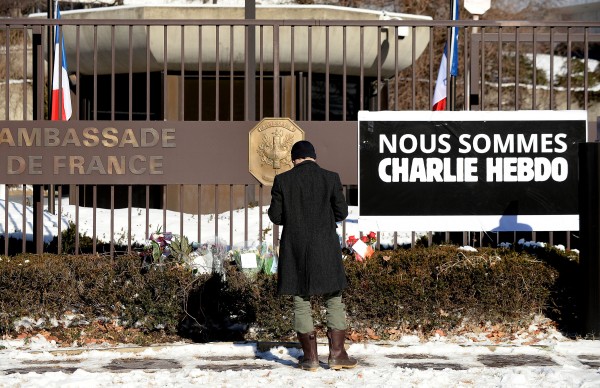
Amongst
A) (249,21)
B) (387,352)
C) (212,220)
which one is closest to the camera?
(387,352)

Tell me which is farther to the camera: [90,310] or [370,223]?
[370,223]

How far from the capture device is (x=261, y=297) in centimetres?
827

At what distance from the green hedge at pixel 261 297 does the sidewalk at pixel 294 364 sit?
11.7 inches

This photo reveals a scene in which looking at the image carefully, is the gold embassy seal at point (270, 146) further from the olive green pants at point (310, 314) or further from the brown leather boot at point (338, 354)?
the brown leather boot at point (338, 354)

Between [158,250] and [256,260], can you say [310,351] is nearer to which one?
[256,260]

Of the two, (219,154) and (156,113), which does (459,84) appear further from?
(219,154)

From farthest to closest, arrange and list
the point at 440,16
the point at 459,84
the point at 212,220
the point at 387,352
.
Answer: the point at 440,16, the point at 459,84, the point at 212,220, the point at 387,352

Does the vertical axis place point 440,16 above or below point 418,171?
above

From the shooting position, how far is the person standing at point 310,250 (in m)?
7.02

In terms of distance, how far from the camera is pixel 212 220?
1662 centimetres

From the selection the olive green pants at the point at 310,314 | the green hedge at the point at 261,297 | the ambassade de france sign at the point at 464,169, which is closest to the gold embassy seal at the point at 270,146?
the ambassade de france sign at the point at 464,169

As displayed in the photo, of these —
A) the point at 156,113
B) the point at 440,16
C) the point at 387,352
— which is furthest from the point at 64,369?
the point at 440,16

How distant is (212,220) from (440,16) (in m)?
19.8

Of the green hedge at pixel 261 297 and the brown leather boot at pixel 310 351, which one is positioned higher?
the green hedge at pixel 261 297
